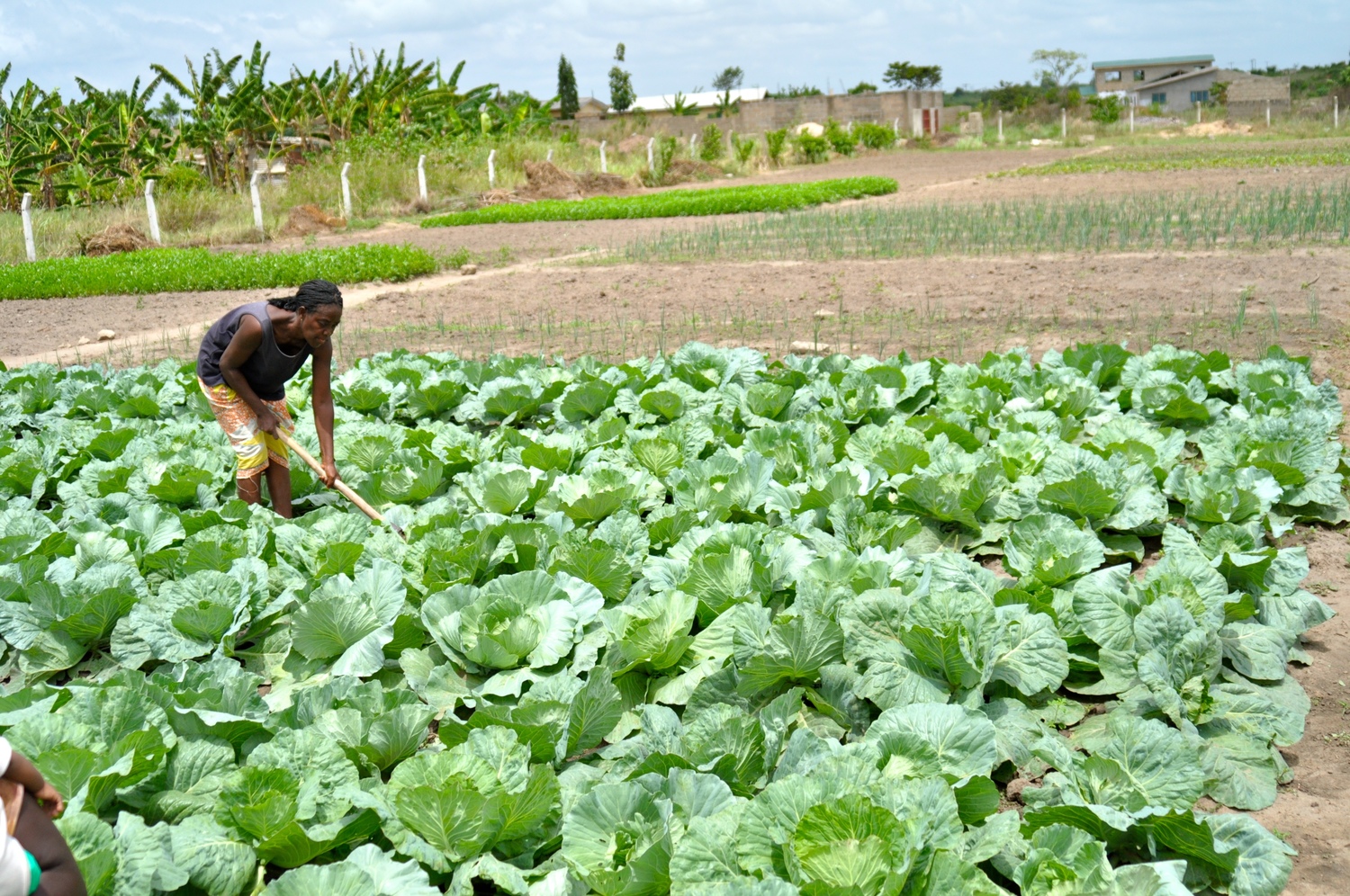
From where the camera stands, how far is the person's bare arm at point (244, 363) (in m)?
3.91

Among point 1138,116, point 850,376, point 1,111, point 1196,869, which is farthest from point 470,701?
point 1138,116

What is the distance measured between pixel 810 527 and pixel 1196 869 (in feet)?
5.51

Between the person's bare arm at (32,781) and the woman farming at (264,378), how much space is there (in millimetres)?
2430

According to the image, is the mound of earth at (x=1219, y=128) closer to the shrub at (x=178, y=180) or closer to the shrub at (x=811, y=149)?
the shrub at (x=811, y=149)

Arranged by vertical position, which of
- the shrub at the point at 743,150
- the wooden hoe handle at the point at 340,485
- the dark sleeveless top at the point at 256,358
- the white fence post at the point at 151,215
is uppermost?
the shrub at the point at 743,150

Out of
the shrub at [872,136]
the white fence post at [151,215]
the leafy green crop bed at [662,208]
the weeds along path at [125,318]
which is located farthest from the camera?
the shrub at [872,136]

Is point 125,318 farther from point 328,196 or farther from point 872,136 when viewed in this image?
point 872,136

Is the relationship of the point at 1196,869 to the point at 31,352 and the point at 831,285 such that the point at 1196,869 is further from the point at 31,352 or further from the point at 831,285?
the point at 31,352

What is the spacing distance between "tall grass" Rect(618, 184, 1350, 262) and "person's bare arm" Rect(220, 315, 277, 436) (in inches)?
338

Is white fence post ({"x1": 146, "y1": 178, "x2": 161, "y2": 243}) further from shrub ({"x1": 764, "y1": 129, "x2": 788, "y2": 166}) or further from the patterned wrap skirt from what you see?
shrub ({"x1": 764, "y1": 129, "x2": 788, "y2": 166})

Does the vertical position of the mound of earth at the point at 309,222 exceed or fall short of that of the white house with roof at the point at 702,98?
it falls short

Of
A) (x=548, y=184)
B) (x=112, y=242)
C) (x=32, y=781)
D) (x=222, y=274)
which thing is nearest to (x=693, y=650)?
(x=32, y=781)

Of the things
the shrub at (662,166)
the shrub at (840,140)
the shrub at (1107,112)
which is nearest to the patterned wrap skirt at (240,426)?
the shrub at (662,166)

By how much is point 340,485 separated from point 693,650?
1750mm
